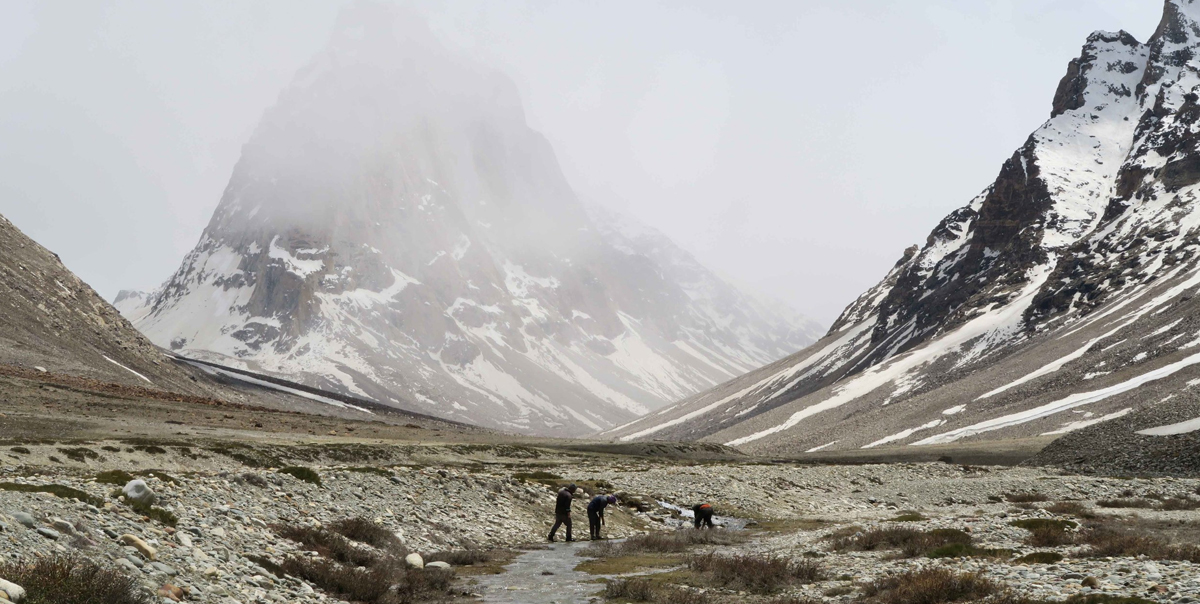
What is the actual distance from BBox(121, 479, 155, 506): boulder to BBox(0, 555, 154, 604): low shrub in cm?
730

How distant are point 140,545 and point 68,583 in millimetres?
4785

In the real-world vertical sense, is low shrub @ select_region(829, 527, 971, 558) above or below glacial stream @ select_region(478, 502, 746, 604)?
below

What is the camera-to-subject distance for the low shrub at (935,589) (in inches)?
711

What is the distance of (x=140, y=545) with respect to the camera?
55.9 ft

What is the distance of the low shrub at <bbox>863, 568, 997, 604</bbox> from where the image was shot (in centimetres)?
1806

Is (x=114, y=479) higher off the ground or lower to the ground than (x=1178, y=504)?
higher

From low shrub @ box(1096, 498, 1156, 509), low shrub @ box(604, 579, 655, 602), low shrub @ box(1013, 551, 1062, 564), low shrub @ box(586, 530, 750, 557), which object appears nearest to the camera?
low shrub @ box(604, 579, 655, 602)

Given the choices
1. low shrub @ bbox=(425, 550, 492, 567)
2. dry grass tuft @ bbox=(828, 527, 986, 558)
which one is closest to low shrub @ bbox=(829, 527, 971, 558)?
dry grass tuft @ bbox=(828, 527, 986, 558)

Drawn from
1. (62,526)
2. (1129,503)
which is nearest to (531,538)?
(62,526)

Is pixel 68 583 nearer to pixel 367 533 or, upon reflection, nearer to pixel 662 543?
pixel 367 533

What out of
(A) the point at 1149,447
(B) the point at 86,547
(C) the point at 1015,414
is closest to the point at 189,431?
(B) the point at 86,547

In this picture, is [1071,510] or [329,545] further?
[1071,510]

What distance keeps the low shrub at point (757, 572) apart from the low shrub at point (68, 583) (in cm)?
1397

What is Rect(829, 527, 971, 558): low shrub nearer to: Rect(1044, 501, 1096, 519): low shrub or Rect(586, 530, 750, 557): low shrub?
Rect(586, 530, 750, 557): low shrub
